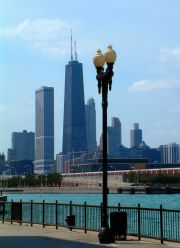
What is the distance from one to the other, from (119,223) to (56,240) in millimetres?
2363

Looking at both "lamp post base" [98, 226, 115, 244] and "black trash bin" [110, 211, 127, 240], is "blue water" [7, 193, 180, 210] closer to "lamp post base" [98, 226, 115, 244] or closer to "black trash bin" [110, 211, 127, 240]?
"black trash bin" [110, 211, 127, 240]

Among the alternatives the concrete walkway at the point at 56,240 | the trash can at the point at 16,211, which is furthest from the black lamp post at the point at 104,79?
the trash can at the point at 16,211

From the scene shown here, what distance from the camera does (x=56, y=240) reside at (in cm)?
1925

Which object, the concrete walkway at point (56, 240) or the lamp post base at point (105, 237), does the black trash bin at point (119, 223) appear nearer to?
the concrete walkway at point (56, 240)

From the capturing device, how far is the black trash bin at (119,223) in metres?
19.5

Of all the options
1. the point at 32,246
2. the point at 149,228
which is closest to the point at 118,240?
the point at 32,246

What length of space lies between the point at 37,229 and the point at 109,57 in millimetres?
8864

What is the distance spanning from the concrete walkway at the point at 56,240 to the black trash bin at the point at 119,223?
1.22 ft

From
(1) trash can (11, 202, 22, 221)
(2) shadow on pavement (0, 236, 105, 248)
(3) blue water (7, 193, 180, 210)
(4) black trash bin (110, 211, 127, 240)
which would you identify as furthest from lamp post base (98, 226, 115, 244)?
(3) blue water (7, 193, 180, 210)

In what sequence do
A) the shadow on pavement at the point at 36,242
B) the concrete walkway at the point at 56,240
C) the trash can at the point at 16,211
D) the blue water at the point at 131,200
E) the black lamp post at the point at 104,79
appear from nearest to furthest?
the shadow on pavement at the point at 36,242 → the concrete walkway at the point at 56,240 → the black lamp post at the point at 104,79 → the trash can at the point at 16,211 → the blue water at the point at 131,200

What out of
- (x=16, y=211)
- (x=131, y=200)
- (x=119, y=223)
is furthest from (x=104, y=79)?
(x=131, y=200)

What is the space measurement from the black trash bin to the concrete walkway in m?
0.37

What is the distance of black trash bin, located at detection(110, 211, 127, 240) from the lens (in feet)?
64.0

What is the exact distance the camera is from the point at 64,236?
20.6m
